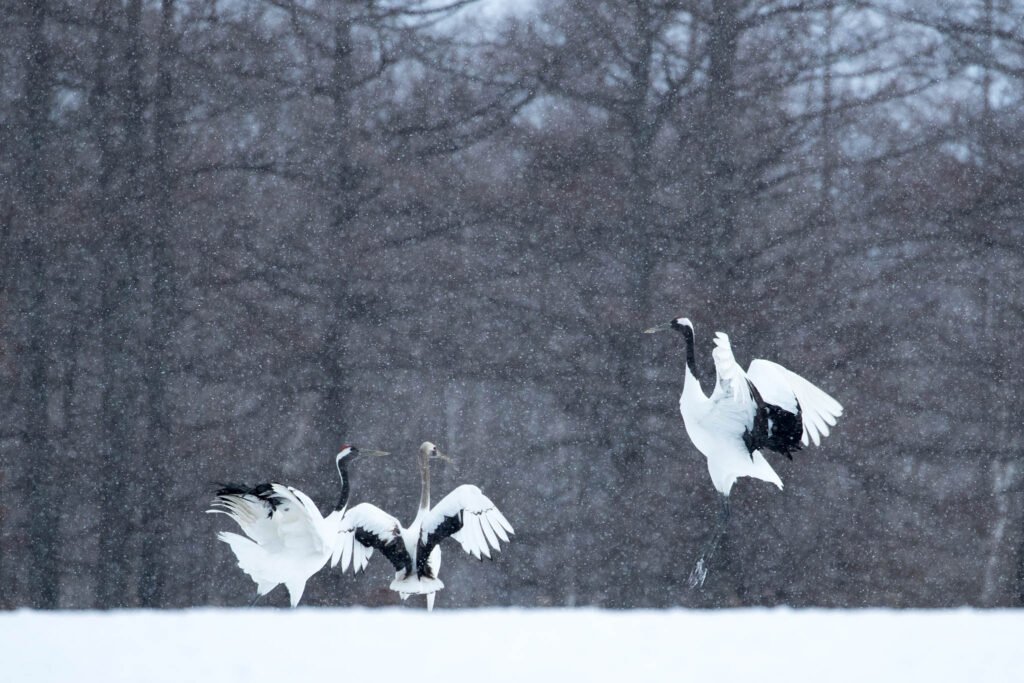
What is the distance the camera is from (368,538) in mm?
6703

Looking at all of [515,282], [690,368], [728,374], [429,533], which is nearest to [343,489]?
[429,533]

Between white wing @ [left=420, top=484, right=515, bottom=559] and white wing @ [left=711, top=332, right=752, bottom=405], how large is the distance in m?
1.32

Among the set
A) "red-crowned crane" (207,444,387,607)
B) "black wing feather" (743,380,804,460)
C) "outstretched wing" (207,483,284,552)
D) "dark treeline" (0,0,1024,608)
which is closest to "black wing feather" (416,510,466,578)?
"red-crowned crane" (207,444,387,607)

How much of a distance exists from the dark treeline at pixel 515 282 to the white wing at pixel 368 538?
3270 mm

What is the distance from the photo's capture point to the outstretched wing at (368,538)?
6586mm

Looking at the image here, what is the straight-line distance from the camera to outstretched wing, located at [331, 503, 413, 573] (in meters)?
6.59

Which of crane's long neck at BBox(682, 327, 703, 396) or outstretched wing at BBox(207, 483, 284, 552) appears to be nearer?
outstretched wing at BBox(207, 483, 284, 552)

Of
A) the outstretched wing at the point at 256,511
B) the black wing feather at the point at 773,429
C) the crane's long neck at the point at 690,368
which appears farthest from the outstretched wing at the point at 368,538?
the black wing feather at the point at 773,429

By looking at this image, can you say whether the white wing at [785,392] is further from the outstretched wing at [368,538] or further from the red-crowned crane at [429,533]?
the outstretched wing at [368,538]

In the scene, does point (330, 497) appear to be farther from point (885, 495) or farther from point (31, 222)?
point (885, 495)

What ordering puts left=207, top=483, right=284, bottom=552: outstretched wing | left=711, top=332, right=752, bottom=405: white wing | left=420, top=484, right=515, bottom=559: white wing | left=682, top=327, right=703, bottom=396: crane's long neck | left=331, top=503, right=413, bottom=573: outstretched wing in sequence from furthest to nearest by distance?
left=682, top=327, right=703, bottom=396: crane's long neck
left=331, top=503, right=413, bottom=573: outstretched wing
left=420, top=484, right=515, bottom=559: white wing
left=207, top=483, right=284, bottom=552: outstretched wing
left=711, top=332, right=752, bottom=405: white wing

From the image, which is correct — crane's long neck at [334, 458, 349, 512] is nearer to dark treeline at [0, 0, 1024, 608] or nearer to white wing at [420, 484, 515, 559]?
white wing at [420, 484, 515, 559]

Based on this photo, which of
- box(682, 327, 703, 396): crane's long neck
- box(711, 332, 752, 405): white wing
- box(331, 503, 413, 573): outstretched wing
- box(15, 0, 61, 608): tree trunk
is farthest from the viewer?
box(15, 0, 61, 608): tree trunk

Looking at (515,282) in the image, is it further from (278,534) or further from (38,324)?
(278,534)
